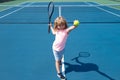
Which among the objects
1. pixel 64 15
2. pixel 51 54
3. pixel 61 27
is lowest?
pixel 64 15

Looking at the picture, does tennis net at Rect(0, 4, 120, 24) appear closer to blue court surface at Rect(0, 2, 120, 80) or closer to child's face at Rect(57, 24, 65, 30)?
blue court surface at Rect(0, 2, 120, 80)

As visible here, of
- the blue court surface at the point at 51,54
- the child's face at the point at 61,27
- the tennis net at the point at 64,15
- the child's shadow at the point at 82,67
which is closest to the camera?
the child's face at the point at 61,27

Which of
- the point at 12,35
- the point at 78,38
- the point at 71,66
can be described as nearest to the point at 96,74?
the point at 71,66

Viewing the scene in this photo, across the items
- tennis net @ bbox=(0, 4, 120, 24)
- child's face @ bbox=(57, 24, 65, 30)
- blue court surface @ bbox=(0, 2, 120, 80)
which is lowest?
tennis net @ bbox=(0, 4, 120, 24)

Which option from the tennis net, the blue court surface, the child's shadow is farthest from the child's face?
the tennis net

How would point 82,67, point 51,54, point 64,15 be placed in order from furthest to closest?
point 64,15, point 51,54, point 82,67

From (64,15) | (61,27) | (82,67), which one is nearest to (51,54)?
(82,67)

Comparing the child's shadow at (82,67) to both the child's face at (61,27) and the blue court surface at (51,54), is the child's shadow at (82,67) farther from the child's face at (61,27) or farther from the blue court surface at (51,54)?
the child's face at (61,27)

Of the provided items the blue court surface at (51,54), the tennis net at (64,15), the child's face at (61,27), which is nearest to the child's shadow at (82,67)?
the blue court surface at (51,54)

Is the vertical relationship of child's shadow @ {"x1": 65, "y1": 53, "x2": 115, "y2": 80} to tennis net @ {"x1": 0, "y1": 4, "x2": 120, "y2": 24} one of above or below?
above

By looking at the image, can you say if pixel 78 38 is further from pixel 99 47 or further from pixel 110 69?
pixel 110 69

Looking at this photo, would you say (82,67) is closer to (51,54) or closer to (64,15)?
(51,54)

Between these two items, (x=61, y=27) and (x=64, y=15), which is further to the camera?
(x=64, y=15)

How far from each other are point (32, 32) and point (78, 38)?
2177 mm
